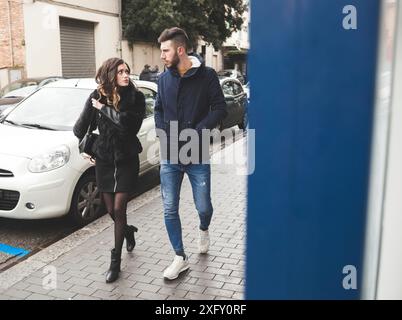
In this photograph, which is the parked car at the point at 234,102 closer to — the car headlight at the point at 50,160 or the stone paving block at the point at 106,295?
the car headlight at the point at 50,160

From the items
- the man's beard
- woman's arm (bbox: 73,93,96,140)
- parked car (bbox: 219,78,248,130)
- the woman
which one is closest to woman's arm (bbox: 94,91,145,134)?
the woman

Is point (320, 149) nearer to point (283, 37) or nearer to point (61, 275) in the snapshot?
point (283, 37)

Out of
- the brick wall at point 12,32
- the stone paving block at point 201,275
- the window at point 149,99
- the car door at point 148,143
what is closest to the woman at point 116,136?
the stone paving block at point 201,275

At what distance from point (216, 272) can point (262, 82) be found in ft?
8.98

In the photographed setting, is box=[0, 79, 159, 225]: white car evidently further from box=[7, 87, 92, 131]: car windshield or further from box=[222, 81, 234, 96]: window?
box=[222, 81, 234, 96]: window

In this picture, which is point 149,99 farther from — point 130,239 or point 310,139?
point 310,139

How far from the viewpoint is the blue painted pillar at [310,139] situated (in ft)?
4.28

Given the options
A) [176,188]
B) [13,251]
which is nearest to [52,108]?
[13,251]

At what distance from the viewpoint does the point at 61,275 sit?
387cm

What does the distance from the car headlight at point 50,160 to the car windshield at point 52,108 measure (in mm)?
539

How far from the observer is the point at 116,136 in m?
3.79

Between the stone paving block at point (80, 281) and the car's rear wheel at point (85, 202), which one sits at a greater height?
the car's rear wheel at point (85, 202)

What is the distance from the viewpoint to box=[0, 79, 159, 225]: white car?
4656mm
